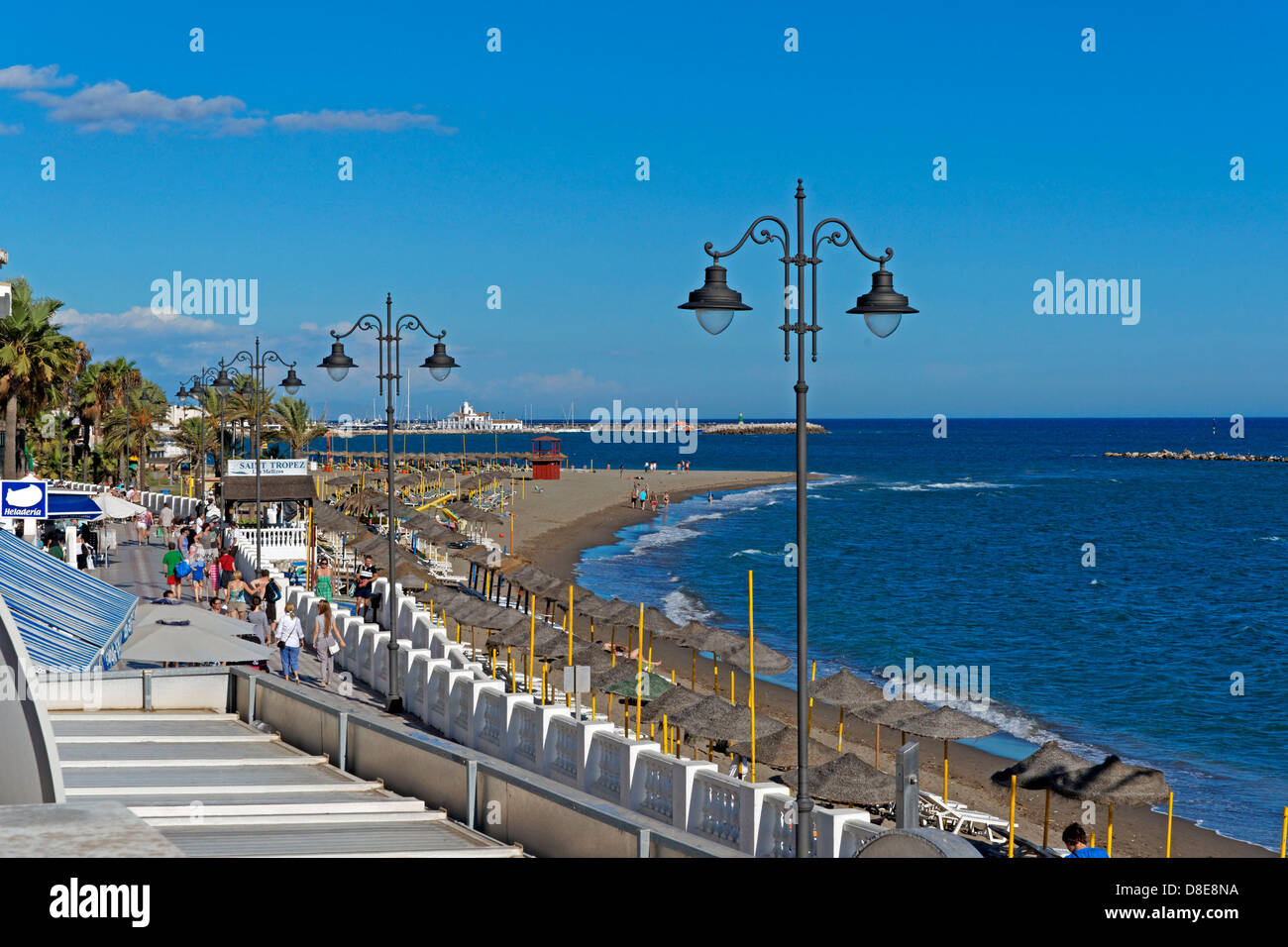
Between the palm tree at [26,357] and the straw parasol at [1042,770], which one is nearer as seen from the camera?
the straw parasol at [1042,770]

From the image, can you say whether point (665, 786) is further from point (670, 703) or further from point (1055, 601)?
point (1055, 601)

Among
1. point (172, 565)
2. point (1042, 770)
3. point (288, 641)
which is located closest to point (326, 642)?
point (288, 641)

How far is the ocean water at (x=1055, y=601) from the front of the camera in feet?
101

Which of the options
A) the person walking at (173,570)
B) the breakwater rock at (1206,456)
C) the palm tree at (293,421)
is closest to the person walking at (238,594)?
the person walking at (173,570)

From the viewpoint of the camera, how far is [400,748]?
11469 millimetres

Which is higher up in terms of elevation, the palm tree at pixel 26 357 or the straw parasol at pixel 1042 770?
the palm tree at pixel 26 357

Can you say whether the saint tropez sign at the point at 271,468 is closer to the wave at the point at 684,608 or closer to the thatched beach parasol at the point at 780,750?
the wave at the point at 684,608

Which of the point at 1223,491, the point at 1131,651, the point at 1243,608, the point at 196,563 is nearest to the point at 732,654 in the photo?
the point at 196,563

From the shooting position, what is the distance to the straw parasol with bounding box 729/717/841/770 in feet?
62.0

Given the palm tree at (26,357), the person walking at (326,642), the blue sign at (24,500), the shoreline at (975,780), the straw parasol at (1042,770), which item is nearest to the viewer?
the straw parasol at (1042,770)

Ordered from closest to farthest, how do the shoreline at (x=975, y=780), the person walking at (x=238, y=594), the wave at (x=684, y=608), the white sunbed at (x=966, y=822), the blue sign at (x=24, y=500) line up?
the white sunbed at (x=966, y=822) < the blue sign at (x=24, y=500) < the shoreline at (x=975, y=780) < the person walking at (x=238, y=594) < the wave at (x=684, y=608)

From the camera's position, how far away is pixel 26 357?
42469mm

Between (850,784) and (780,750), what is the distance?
7.41 feet

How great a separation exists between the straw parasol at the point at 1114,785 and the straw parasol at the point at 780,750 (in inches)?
131
